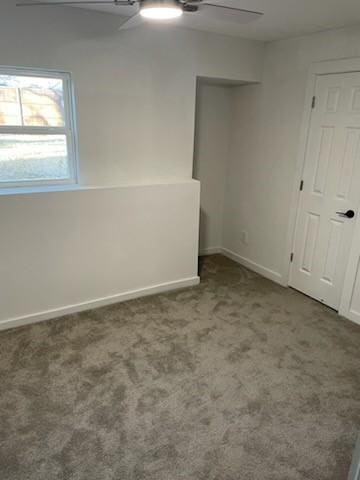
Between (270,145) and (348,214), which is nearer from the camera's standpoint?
(348,214)

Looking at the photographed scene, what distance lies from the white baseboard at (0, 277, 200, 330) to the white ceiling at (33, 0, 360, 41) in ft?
7.72

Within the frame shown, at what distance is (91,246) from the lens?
122 inches

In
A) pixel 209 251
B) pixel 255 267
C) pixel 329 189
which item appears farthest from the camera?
pixel 209 251

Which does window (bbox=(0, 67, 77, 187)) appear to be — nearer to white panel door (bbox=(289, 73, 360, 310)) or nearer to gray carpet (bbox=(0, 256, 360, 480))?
gray carpet (bbox=(0, 256, 360, 480))

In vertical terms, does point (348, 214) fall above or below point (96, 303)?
above

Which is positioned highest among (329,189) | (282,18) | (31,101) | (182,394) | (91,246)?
(282,18)

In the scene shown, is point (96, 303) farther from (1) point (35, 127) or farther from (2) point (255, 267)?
(2) point (255, 267)

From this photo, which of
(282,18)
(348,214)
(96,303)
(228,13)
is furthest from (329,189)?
(96,303)

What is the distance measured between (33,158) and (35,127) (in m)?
0.25

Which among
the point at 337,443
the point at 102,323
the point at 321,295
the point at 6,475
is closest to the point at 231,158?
the point at 321,295

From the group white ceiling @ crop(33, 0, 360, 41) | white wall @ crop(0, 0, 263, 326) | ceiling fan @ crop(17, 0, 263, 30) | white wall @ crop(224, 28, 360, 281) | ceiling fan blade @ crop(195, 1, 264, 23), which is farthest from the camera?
white wall @ crop(224, 28, 360, 281)

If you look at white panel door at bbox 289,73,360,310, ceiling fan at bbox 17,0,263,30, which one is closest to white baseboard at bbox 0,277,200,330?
white panel door at bbox 289,73,360,310

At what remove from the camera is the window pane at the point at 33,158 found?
2779 millimetres

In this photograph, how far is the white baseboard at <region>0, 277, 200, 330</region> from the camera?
9.57 feet
